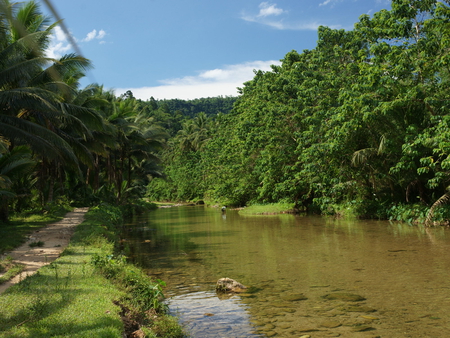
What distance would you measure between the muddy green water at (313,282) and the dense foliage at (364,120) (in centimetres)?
396

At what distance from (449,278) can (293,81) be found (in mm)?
18293

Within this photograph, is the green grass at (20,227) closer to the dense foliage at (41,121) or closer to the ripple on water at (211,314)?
the dense foliage at (41,121)

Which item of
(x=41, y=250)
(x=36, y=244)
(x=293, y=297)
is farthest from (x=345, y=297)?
(x=36, y=244)

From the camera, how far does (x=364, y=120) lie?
1612 cm

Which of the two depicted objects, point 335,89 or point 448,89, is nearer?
point 448,89

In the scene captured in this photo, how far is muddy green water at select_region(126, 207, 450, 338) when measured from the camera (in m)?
5.70

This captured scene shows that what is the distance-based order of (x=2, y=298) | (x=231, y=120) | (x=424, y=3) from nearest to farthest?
1. (x=2, y=298)
2. (x=424, y=3)
3. (x=231, y=120)

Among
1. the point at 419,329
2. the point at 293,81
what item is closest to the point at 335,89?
the point at 293,81

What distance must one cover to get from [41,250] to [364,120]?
41.8ft

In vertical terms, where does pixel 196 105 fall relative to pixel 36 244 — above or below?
above

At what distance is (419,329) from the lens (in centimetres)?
533

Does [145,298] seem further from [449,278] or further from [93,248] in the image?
[449,278]

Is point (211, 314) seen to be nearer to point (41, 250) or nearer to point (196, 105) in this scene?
point (41, 250)

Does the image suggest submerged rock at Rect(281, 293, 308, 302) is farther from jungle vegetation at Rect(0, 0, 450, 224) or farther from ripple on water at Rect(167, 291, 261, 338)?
jungle vegetation at Rect(0, 0, 450, 224)
